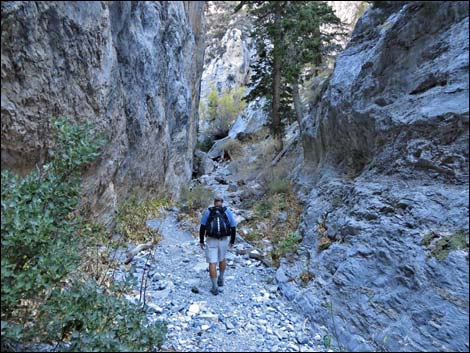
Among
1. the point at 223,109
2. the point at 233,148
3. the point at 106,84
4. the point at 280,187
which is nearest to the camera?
the point at 106,84

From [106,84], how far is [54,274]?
4860mm

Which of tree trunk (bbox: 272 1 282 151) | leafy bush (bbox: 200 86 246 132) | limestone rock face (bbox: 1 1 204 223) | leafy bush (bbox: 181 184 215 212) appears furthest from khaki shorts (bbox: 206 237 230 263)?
leafy bush (bbox: 200 86 246 132)

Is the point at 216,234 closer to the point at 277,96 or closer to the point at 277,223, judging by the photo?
the point at 277,223

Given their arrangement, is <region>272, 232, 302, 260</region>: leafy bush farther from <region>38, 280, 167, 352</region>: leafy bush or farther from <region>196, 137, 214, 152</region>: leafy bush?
<region>196, 137, 214, 152</region>: leafy bush

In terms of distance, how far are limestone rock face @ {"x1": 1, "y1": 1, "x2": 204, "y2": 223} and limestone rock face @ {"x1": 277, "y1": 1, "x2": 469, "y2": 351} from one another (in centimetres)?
503

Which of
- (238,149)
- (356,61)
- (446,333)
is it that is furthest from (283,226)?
(238,149)

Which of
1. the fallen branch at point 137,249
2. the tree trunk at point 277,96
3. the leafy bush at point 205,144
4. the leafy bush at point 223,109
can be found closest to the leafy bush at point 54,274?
the fallen branch at point 137,249

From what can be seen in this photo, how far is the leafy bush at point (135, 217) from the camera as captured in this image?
340 inches

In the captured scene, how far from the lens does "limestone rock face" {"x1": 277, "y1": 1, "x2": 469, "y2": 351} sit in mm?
4648

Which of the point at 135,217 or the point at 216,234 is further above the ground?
the point at 216,234

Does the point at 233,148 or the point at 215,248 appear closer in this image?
the point at 215,248

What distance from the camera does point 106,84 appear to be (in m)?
7.46

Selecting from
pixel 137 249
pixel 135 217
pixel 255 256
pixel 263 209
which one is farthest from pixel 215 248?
pixel 263 209

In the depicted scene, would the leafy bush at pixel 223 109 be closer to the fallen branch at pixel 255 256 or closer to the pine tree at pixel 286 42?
the pine tree at pixel 286 42
